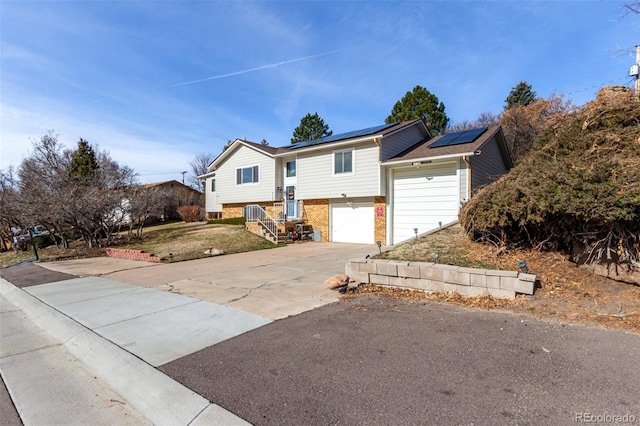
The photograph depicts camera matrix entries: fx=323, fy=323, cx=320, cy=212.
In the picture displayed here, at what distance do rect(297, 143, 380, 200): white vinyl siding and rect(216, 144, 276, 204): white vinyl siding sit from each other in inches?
104

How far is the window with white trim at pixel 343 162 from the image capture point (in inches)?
630

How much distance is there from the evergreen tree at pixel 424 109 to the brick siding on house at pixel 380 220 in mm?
13327

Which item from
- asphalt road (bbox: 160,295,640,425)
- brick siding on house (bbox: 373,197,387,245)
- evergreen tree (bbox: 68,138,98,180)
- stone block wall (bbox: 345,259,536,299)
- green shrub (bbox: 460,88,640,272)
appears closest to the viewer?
asphalt road (bbox: 160,295,640,425)

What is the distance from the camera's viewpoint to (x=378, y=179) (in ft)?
48.5

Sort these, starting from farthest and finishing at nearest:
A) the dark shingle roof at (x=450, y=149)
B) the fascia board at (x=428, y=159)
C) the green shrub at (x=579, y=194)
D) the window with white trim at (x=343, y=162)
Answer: the window with white trim at (x=343, y=162) < the dark shingle roof at (x=450, y=149) < the fascia board at (x=428, y=159) < the green shrub at (x=579, y=194)

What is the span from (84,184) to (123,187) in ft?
6.75

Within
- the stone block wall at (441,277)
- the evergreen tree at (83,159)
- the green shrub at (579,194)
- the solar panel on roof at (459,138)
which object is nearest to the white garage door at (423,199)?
the solar panel on roof at (459,138)

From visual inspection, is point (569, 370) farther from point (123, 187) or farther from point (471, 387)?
point (123, 187)

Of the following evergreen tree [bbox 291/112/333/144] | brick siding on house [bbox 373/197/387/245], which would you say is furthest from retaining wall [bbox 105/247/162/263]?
evergreen tree [bbox 291/112/333/144]

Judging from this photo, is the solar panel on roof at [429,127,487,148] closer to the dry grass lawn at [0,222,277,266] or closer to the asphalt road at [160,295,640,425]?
the dry grass lawn at [0,222,277,266]

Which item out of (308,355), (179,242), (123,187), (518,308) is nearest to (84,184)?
(123,187)

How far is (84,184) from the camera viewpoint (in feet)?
58.3

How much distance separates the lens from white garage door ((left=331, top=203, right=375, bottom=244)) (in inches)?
621

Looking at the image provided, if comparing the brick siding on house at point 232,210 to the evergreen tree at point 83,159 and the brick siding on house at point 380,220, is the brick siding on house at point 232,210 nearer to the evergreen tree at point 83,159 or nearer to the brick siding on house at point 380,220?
the brick siding on house at point 380,220
